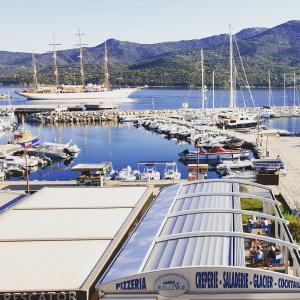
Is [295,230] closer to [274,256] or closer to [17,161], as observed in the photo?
[274,256]

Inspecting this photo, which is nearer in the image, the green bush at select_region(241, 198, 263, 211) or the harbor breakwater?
the green bush at select_region(241, 198, 263, 211)

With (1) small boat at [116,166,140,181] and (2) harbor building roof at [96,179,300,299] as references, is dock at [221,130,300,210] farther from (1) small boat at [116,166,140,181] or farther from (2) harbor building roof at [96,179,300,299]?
(2) harbor building roof at [96,179,300,299]

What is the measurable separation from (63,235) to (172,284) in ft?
15.6

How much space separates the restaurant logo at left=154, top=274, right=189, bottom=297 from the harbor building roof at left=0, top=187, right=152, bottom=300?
147 centimetres

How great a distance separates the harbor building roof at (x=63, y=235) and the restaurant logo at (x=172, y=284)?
4.81 feet

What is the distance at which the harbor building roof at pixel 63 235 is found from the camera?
11.1 metres

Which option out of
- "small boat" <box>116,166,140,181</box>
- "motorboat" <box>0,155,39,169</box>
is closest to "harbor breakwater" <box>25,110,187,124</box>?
"motorboat" <box>0,155,39,169</box>

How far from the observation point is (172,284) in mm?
10102

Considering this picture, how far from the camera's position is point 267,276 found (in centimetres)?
998

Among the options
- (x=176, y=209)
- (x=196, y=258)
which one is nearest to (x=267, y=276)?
(x=196, y=258)

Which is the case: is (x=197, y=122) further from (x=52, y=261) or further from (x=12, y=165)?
(x=52, y=261)

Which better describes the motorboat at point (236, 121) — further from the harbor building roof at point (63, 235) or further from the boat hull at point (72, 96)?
the boat hull at point (72, 96)

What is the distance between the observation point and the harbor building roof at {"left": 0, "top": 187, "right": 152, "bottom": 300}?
1113 cm

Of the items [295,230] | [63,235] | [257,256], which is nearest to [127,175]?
[295,230]
